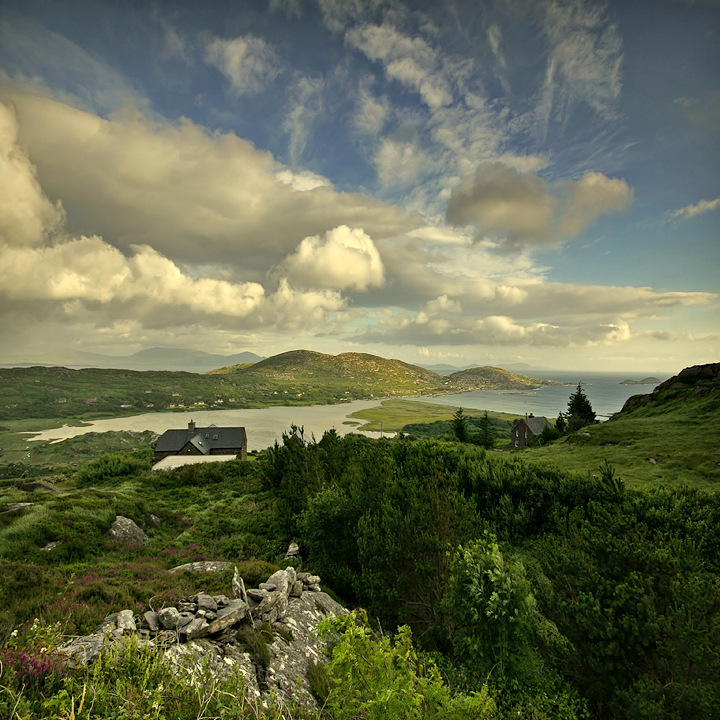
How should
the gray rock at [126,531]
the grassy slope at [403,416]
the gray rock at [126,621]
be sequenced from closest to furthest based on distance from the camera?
the gray rock at [126,621] < the gray rock at [126,531] < the grassy slope at [403,416]

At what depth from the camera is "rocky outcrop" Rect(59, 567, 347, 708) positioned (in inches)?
280

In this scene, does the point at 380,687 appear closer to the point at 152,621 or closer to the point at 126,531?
the point at 152,621

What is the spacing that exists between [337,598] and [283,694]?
26.3ft

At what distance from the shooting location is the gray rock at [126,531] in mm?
20266

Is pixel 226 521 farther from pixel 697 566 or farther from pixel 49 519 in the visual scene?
pixel 697 566

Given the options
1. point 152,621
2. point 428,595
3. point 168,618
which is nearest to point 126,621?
point 152,621

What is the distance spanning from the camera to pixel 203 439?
64.2 meters

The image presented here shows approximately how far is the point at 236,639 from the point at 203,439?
6189cm

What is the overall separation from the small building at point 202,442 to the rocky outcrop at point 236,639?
53222 mm

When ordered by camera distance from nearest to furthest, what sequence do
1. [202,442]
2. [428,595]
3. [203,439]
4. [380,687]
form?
[380,687] → [428,595] → [202,442] → [203,439]

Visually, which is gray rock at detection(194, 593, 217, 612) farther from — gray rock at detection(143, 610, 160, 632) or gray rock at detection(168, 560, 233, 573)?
gray rock at detection(168, 560, 233, 573)

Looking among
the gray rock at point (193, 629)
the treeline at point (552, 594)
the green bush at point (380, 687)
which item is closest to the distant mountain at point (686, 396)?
the treeline at point (552, 594)

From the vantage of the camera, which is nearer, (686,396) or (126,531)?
(126,531)

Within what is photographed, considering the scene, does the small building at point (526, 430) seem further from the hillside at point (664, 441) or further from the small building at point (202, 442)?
the small building at point (202, 442)
